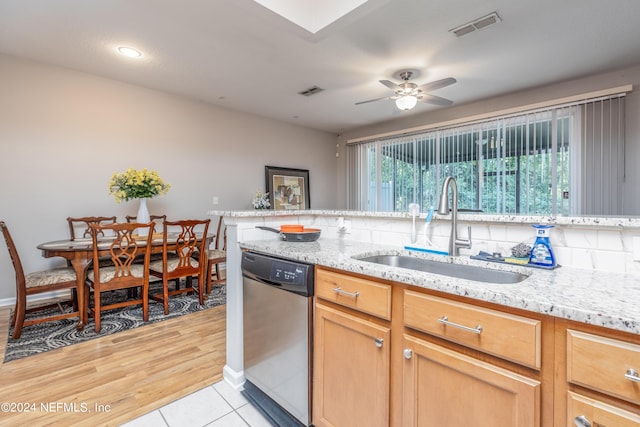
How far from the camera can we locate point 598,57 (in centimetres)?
317

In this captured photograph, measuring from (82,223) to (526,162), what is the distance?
5.74 meters

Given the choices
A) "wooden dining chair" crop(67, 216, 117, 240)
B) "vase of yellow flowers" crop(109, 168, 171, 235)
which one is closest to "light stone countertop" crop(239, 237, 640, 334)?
"vase of yellow flowers" crop(109, 168, 171, 235)

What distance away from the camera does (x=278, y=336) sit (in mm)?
1471

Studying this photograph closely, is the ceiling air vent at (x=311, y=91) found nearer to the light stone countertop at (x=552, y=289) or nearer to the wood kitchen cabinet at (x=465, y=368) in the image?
the light stone countertop at (x=552, y=289)

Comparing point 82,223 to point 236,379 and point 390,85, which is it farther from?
point 390,85

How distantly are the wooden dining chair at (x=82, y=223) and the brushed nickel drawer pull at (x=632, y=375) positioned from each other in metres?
4.10

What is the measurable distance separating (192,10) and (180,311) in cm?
273

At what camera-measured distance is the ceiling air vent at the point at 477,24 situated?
8.12ft

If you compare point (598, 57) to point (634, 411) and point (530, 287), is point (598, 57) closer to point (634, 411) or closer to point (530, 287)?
point (530, 287)

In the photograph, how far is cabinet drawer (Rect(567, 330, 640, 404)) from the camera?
2.04ft

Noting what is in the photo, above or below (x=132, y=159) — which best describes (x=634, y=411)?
below

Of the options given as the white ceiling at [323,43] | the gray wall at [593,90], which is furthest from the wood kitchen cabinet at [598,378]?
the gray wall at [593,90]

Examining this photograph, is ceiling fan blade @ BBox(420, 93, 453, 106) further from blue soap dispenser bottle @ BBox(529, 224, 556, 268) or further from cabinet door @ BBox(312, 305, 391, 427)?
cabinet door @ BBox(312, 305, 391, 427)

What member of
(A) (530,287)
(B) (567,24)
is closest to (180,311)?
(A) (530,287)
